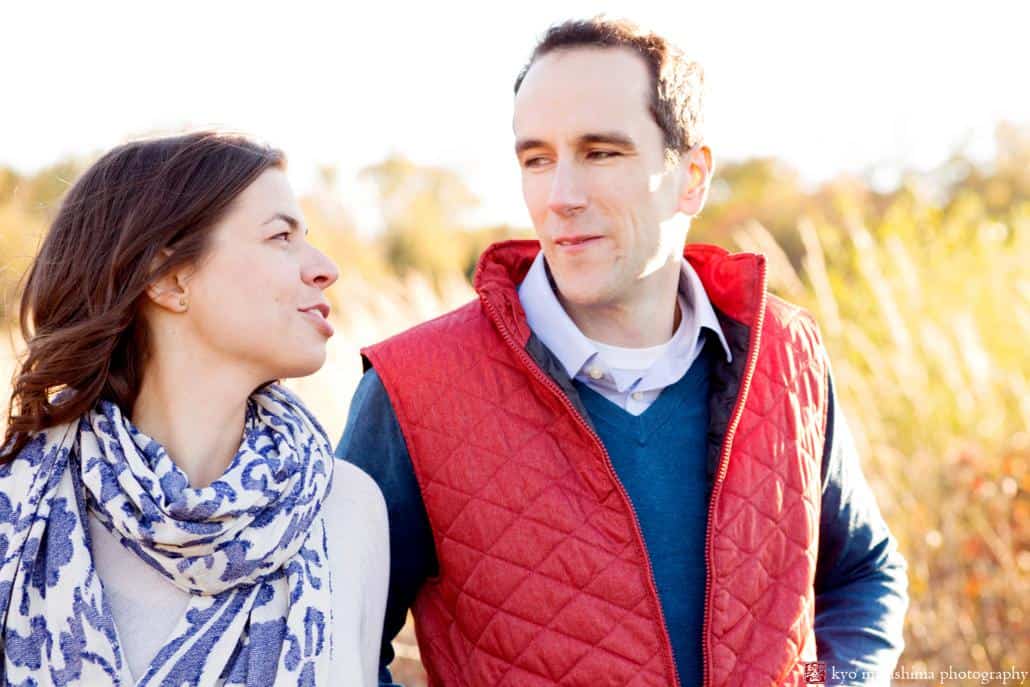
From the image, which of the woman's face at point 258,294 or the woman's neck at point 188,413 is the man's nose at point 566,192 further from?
the woman's neck at point 188,413

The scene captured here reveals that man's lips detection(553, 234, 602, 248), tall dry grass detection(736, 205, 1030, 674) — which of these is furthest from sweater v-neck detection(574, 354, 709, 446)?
tall dry grass detection(736, 205, 1030, 674)

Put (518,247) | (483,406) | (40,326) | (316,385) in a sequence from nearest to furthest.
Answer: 1. (40,326)
2. (483,406)
3. (518,247)
4. (316,385)

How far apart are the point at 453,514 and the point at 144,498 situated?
60 cm

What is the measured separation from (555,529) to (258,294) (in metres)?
0.72

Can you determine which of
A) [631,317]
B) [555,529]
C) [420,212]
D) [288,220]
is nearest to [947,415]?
[631,317]

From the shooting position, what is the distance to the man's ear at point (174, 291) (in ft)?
6.95

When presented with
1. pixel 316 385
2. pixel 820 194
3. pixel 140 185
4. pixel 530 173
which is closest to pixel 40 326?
pixel 140 185

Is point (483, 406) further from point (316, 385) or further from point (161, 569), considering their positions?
point (316, 385)

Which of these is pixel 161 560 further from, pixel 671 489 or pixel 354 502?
pixel 671 489

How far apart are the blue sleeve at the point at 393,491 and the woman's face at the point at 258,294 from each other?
24 centimetres

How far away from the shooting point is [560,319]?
97.1 inches

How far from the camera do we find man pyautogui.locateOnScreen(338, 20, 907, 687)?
226 cm

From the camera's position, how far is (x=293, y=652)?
6.59 feet

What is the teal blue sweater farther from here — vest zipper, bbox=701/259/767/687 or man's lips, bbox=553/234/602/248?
man's lips, bbox=553/234/602/248
